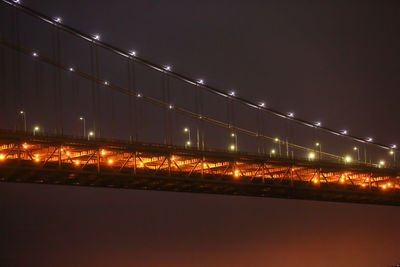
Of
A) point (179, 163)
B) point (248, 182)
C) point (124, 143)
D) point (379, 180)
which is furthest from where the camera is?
point (379, 180)

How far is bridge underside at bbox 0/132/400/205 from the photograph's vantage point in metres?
35.2

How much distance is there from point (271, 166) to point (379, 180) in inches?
476

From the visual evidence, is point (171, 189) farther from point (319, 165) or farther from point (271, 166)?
point (319, 165)

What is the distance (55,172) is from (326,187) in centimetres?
2061

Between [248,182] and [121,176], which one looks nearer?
[121,176]

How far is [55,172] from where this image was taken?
117 ft

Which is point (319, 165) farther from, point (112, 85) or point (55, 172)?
point (55, 172)

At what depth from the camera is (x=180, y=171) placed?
1624 inches

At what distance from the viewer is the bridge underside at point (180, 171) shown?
35.2 m

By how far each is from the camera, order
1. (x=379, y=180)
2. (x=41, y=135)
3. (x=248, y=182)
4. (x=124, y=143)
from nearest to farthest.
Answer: (x=41, y=135), (x=124, y=143), (x=248, y=182), (x=379, y=180)

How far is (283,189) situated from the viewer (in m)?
46.9

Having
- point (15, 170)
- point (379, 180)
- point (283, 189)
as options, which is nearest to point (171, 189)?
point (283, 189)

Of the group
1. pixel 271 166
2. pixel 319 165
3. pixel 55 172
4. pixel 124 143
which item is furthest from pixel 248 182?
pixel 55 172

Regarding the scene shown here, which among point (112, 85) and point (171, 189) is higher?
point (112, 85)
